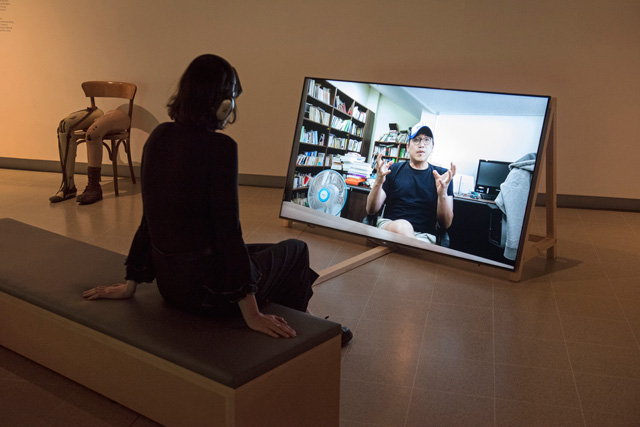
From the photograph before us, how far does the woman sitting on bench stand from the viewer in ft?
6.15

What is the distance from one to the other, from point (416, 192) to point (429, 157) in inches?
9.6

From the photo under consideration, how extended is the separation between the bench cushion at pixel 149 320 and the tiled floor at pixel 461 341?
0.35 metres

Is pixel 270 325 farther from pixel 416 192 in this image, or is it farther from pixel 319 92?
pixel 319 92

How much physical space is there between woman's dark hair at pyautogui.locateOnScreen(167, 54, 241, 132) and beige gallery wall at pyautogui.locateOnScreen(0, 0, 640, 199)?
3969 millimetres

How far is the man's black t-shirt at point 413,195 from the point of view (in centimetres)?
392

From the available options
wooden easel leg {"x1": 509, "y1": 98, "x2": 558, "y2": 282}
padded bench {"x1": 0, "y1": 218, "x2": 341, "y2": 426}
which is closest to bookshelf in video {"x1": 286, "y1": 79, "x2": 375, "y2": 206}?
wooden easel leg {"x1": 509, "y1": 98, "x2": 558, "y2": 282}

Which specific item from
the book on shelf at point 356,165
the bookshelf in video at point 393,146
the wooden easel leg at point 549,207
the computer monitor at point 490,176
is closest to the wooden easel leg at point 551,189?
the wooden easel leg at point 549,207

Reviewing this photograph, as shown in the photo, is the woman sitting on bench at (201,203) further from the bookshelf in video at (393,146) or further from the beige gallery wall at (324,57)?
the beige gallery wall at (324,57)

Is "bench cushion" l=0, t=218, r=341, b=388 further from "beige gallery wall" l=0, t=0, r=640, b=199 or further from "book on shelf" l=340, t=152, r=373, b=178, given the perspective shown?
"beige gallery wall" l=0, t=0, r=640, b=199

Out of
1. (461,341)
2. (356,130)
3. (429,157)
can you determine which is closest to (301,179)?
(356,130)

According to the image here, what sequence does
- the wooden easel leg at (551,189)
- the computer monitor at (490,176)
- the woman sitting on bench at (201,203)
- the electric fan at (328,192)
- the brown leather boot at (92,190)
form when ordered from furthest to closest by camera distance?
the brown leather boot at (92,190) < the electric fan at (328,192) < the wooden easel leg at (551,189) < the computer monitor at (490,176) < the woman sitting on bench at (201,203)

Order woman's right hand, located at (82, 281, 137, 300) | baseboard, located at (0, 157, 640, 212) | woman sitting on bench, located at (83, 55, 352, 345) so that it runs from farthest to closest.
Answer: baseboard, located at (0, 157, 640, 212), woman's right hand, located at (82, 281, 137, 300), woman sitting on bench, located at (83, 55, 352, 345)

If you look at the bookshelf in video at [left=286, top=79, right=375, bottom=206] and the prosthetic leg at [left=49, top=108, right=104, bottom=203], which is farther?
the prosthetic leg at [left=49, top=108, right=104, bottom=203]

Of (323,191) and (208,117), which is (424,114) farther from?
(208,117)
